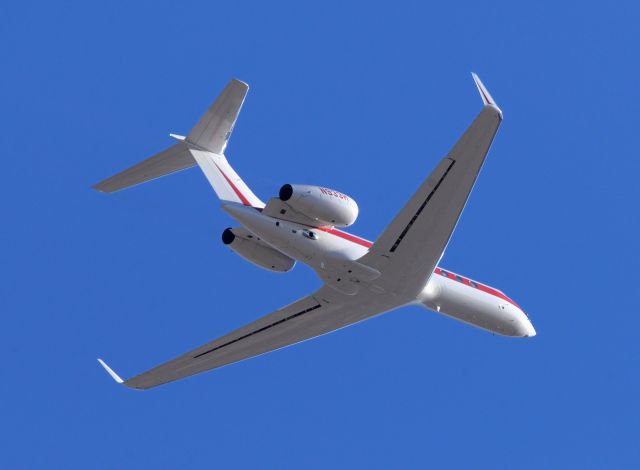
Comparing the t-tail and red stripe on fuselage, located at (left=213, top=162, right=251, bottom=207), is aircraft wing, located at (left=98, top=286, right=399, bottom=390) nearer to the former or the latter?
red stripe on fuselage, located at (left=213, top=162, right=251, bottom=207)

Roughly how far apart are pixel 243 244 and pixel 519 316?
382 inches

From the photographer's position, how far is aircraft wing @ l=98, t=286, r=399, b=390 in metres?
34.1

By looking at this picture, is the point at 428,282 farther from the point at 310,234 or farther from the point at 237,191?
the point at 237,191

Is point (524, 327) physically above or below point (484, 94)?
above

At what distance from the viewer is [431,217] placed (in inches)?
1184

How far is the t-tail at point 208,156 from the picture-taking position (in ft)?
109

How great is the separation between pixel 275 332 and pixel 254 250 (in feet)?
12.8

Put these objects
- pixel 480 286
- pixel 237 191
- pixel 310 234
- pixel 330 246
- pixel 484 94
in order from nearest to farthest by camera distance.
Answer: pixel 484 94 < pixel 310 234 < pixel 330 246 < pixel 237 191 < pixel 480 286

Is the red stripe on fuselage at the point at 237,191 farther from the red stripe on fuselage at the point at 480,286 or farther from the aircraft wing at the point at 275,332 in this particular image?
the red stripe on fuselage at the point at 480,286

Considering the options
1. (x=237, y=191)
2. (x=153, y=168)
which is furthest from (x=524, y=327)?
(x=153, y=168)

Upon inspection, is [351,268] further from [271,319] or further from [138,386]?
[138,386]

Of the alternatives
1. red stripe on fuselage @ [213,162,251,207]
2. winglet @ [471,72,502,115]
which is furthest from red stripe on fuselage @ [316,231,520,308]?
winglet @ [471,72,502,115]

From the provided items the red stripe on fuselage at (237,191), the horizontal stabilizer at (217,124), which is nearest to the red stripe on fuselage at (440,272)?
the red stripe on fuselage at (237,191)

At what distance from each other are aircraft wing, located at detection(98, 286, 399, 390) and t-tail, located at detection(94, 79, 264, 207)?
3.95 m
